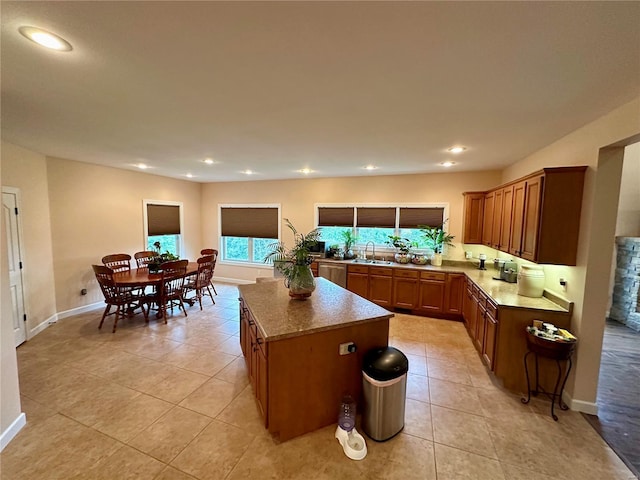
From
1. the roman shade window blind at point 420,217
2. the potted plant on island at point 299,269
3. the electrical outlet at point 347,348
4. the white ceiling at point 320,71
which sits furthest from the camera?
the roman shade window blind at point 420,217

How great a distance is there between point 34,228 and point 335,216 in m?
5.07

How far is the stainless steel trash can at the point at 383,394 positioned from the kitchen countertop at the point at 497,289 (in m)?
1.51

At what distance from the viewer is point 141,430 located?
7.20 ft

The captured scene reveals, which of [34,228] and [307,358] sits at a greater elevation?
[34,228]

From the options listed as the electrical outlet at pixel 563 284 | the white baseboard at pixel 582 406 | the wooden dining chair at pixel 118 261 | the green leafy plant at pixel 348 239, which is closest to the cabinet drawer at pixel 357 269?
the green leafy plant at pixel 348 239

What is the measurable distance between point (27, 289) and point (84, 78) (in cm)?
377

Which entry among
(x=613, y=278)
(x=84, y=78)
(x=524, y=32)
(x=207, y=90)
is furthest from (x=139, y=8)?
(x=613, y=278)

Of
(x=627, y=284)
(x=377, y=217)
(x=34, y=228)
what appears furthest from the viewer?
(x=377, y=217)

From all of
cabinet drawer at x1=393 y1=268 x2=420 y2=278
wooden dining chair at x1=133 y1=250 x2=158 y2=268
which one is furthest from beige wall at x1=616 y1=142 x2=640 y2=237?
wooden dining chair at x1=133 y1=250 x2=158 y2=268

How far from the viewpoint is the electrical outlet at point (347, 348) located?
88.4 inches

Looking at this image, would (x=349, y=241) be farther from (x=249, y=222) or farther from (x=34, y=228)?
(x=34, y=228)

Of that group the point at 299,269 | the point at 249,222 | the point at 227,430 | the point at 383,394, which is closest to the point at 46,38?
the point at 299,269

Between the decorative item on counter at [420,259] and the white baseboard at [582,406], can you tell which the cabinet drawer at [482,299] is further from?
the decorative item on counter at [420,259]

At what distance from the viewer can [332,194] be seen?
595 cm
